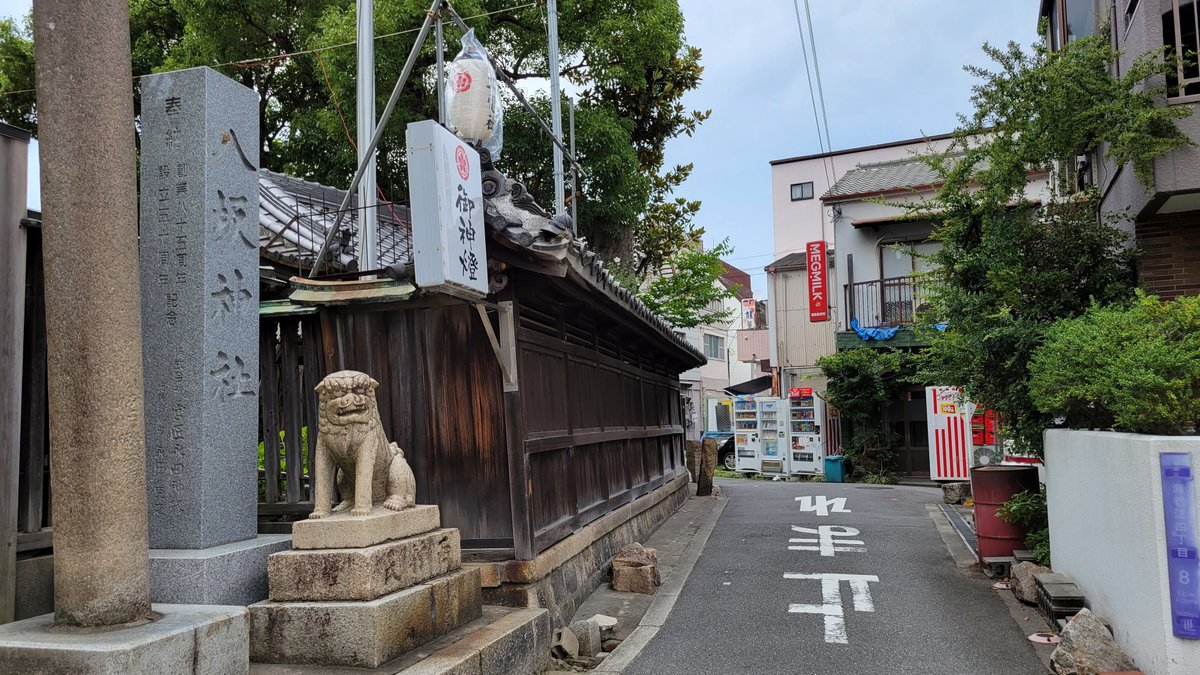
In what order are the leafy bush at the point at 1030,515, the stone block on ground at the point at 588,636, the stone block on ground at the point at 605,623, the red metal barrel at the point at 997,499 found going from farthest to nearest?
1. the red metal barrel at the point at 997,499
2. the leafy bush at the point at 1030,515
3. the stone block on ground at the point at 605,623
4. the stone block on ground at the point at 588,636

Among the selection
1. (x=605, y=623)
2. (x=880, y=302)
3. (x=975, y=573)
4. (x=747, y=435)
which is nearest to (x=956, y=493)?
(x=975, y=573)

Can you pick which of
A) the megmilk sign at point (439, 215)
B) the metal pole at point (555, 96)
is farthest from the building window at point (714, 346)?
the megmilk sign at point (439, 215)

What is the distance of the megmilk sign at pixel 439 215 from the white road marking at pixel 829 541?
9010 mm

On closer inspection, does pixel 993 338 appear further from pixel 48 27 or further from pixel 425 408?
pixel 48 27

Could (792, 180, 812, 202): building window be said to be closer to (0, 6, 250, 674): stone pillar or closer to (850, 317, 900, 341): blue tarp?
(850, 317, 900, 341): blue tarp

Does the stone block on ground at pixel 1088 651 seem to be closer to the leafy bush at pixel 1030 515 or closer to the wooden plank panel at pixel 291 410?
the leafy bush at pixel 1030 515

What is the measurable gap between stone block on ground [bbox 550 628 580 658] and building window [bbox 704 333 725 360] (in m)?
44.0

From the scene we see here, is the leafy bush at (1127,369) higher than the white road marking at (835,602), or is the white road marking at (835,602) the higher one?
the leafy bush at (1127,369)

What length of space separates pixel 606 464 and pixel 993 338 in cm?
562

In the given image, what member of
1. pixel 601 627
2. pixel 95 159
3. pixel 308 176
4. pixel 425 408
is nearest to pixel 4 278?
pixel 95 159

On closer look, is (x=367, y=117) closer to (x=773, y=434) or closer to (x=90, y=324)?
(x=90, y=324)

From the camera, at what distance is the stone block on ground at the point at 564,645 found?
25.7ft

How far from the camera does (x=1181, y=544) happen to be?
5.98 m

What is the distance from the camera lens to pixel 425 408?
871 centimetres
